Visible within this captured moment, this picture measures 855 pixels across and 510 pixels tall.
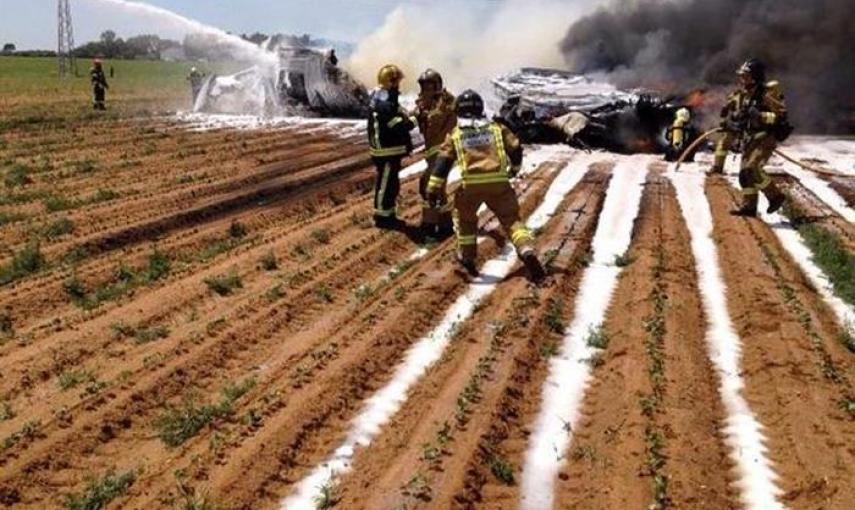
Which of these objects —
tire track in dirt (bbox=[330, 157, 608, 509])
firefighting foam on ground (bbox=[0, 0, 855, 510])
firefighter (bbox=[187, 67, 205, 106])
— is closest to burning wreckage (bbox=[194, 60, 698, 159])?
firefighter (bbox=[187, 67, 205, 106])

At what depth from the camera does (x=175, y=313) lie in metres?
6.76

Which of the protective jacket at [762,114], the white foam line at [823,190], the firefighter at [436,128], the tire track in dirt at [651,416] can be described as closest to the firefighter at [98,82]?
the firefighter at [436,128]

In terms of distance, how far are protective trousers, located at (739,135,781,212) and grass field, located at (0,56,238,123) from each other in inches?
687

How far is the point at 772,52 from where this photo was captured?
21.2 meters

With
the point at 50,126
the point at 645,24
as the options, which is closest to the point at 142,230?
the point at 50,126

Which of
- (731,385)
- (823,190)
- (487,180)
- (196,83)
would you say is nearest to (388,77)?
(487,180)

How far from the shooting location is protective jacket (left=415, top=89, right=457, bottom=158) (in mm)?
9367

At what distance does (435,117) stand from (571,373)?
4.50 meters

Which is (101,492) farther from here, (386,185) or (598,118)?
(598,118)

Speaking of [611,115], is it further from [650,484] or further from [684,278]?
[650,484]

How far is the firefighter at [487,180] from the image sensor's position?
7.51m

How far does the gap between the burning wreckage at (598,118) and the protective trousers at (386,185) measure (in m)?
7.88

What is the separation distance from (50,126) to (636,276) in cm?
1635

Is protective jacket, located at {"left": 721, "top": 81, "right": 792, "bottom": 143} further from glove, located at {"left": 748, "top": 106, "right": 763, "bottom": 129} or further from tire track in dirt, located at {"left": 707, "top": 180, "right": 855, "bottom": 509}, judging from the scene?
tire track in dirt, located at {"left": 707, "top": 180, "right": 855, "bottom": 509}
